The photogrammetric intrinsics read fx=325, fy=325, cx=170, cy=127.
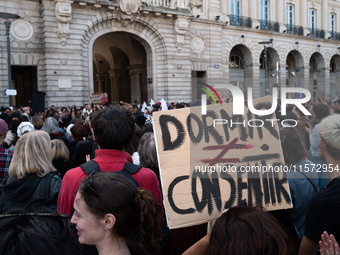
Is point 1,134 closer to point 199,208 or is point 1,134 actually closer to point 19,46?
point 199,208

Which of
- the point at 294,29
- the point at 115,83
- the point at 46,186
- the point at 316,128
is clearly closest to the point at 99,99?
the point at 316,128

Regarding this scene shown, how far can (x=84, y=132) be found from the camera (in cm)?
546

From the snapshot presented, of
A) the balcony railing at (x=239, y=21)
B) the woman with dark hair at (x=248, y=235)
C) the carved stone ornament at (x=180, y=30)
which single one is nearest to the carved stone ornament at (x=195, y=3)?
the carved stone ornament at (x=180, y=30)

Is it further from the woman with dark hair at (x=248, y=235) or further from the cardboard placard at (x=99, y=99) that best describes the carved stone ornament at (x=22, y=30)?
the woman with dark hair at (x=248, y=235)

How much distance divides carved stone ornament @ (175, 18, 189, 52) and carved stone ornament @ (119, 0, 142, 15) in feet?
10.4

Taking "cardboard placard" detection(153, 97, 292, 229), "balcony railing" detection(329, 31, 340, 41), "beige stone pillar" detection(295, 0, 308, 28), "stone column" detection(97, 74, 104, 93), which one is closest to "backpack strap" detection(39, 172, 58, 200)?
"cardboard placard" detection(153, 97, 292, 229)

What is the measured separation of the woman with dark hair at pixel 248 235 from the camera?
56.2 inches

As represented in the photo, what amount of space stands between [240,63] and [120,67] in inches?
447

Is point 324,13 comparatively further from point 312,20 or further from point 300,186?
point 300,186

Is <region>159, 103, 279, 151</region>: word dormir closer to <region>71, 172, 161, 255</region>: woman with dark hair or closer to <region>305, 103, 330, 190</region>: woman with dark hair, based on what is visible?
<region>71, 172, 161, 255</region>: woman with dark hair

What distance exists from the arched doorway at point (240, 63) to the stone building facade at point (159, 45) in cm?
9

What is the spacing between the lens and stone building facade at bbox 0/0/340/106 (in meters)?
18.8

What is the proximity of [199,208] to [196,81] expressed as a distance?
74.9 feet

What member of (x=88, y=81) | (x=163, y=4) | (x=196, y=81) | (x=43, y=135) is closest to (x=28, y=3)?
(x=88, y=81)
